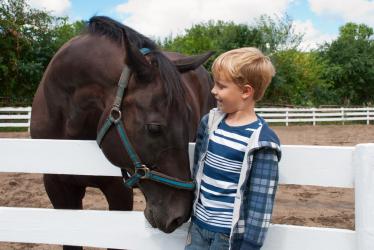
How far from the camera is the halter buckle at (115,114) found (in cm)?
199

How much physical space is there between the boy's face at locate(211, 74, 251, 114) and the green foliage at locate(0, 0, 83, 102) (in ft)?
62.9

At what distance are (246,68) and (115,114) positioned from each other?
0.76 meters

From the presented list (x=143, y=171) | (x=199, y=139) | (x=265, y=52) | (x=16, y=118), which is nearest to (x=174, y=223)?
(x=143, y=171)

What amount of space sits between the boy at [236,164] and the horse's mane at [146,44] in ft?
0.85

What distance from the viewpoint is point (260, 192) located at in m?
1.53

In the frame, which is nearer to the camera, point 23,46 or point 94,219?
point 94,219

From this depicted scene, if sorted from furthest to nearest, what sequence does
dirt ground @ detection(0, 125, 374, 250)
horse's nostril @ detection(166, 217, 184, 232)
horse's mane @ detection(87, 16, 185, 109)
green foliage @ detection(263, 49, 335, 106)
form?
green foliage @ detection(263, 49, 335, 106) < dirt ground @ detection(0, 125, 374, 250) < horse's mane @ detection(87, 16, 185, 109) < horse's nostril @ detection(166, 217, 184, 232)

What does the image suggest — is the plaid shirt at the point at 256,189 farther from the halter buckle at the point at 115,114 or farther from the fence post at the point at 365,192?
the halter buckle at the point at 115,114

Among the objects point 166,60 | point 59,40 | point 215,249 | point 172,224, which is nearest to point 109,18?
point 166,60

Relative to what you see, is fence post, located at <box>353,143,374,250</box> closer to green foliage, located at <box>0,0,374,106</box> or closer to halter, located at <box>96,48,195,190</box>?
halter, located at <box>96,48,195,190</box>

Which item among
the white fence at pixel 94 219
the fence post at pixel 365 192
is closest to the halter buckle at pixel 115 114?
the white fence at pixel 94 219

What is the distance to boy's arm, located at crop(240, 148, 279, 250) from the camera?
1.53m

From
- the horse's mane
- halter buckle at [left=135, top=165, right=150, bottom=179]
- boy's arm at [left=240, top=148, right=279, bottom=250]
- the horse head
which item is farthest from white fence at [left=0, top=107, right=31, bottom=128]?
boy's arm at [left=240, top=148, right=279, bottom=250]

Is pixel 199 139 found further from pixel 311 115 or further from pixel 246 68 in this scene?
pixel 311 115
